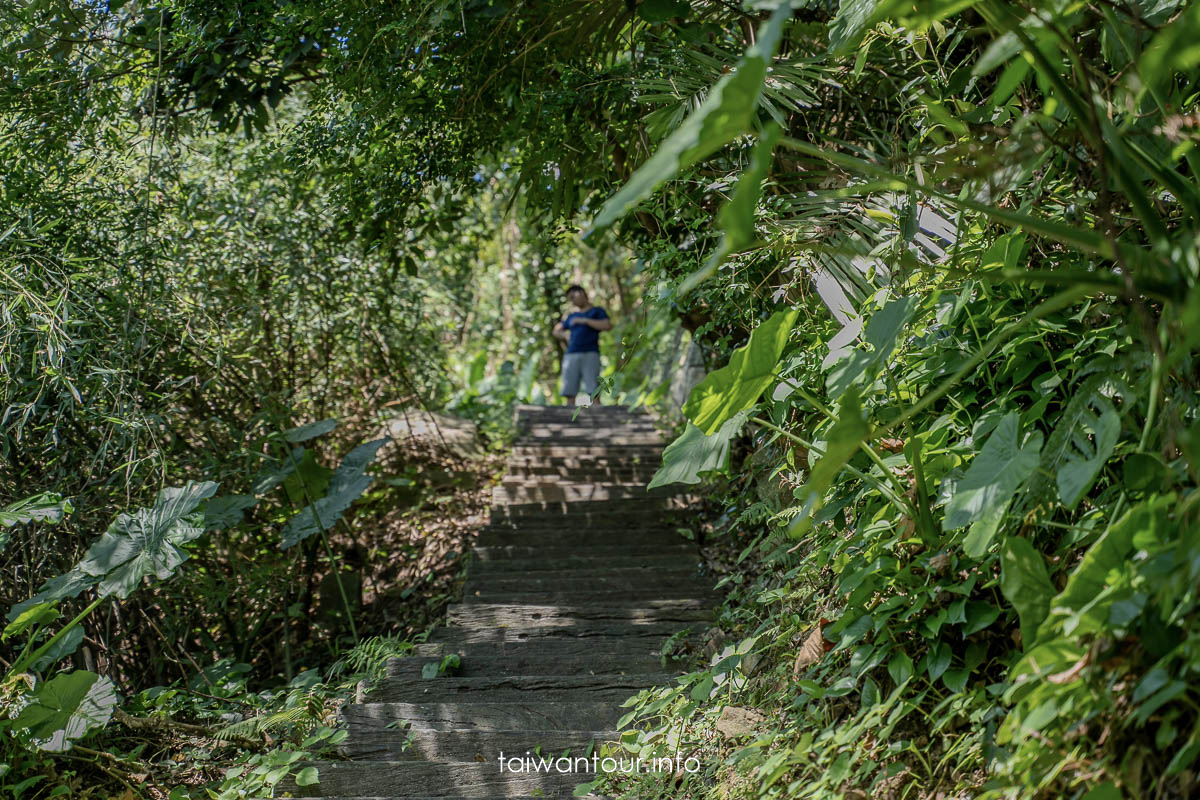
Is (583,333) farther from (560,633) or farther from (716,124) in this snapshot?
(716,124)

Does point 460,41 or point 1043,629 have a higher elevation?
point 460,41

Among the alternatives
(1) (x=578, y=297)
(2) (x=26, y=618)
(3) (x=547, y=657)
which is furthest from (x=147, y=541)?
(1) (x=578, y=297)

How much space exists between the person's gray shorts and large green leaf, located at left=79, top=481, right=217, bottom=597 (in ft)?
14.3

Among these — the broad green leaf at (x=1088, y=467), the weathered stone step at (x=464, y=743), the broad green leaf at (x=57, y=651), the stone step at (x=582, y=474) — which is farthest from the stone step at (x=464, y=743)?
the stone step at (x=582, y=474)

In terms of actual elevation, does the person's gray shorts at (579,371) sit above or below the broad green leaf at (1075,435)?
below

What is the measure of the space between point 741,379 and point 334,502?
3252mm

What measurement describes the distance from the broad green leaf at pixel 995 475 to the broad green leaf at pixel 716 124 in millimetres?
868

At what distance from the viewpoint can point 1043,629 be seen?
150 cm

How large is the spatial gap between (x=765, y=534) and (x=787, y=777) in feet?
7.26

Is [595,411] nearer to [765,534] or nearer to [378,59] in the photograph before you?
[765,534]

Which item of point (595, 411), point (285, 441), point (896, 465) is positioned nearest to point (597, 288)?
point (595, 411)

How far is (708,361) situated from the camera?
5.16m

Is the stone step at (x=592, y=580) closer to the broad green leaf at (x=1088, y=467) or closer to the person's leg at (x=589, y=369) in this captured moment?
the person's leg at (x=589, y=369)

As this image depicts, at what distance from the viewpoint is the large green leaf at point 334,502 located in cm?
458
